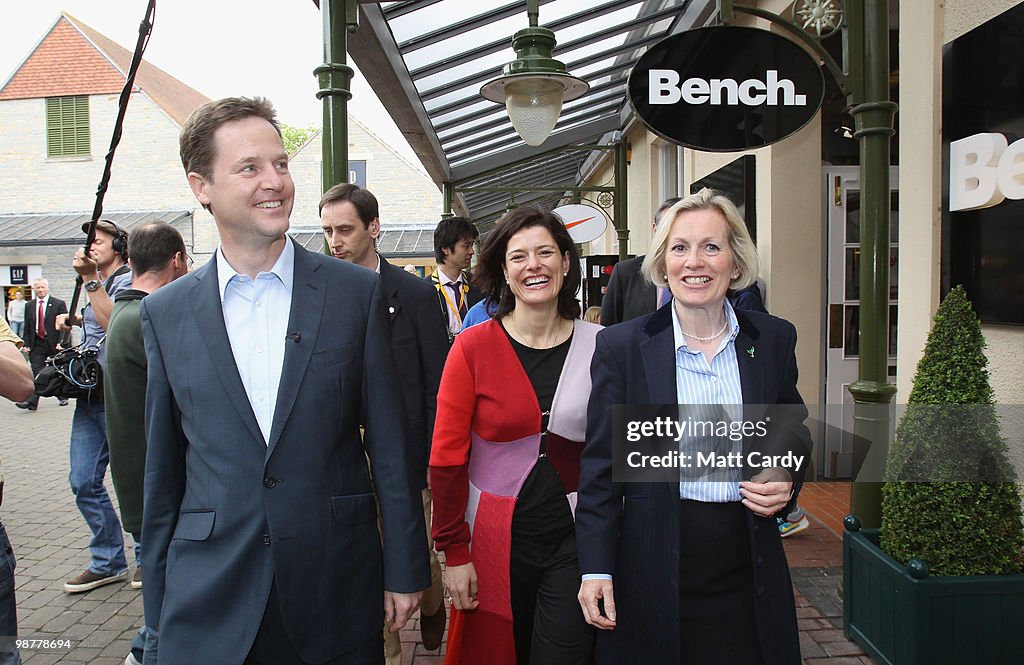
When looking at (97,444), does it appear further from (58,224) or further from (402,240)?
(58,224)

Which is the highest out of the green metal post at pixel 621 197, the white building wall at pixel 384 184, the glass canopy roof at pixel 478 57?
the white building wall at pixel 384 184

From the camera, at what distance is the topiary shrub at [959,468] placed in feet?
9.86

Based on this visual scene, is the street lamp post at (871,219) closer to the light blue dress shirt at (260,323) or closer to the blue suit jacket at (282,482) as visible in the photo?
the blue suit jacket at (282,482)

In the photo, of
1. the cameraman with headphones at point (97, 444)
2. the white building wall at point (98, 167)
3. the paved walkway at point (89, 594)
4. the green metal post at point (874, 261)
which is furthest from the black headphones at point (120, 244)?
the white building wall at point (98, 167)

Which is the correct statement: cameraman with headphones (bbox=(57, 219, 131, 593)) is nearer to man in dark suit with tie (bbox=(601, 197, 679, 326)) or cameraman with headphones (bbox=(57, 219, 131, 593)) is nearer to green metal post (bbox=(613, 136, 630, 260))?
man in dark suit with tie (bbox=(601, 197, 679, 326))

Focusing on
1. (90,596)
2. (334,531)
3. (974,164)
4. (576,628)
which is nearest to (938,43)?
(974,164)

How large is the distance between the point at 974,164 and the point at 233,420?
3.67 m

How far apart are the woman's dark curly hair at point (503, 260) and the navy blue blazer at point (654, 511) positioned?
63 cm

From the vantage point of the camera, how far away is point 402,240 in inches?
1234

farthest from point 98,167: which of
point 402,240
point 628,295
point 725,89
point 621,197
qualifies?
point 725,89

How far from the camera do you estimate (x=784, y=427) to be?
2260 mm

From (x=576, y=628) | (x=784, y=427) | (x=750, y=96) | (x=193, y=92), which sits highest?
(x=193, y=92)

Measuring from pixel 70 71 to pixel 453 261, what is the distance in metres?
31.4

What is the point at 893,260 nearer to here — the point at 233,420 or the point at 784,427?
the point at 784,427
